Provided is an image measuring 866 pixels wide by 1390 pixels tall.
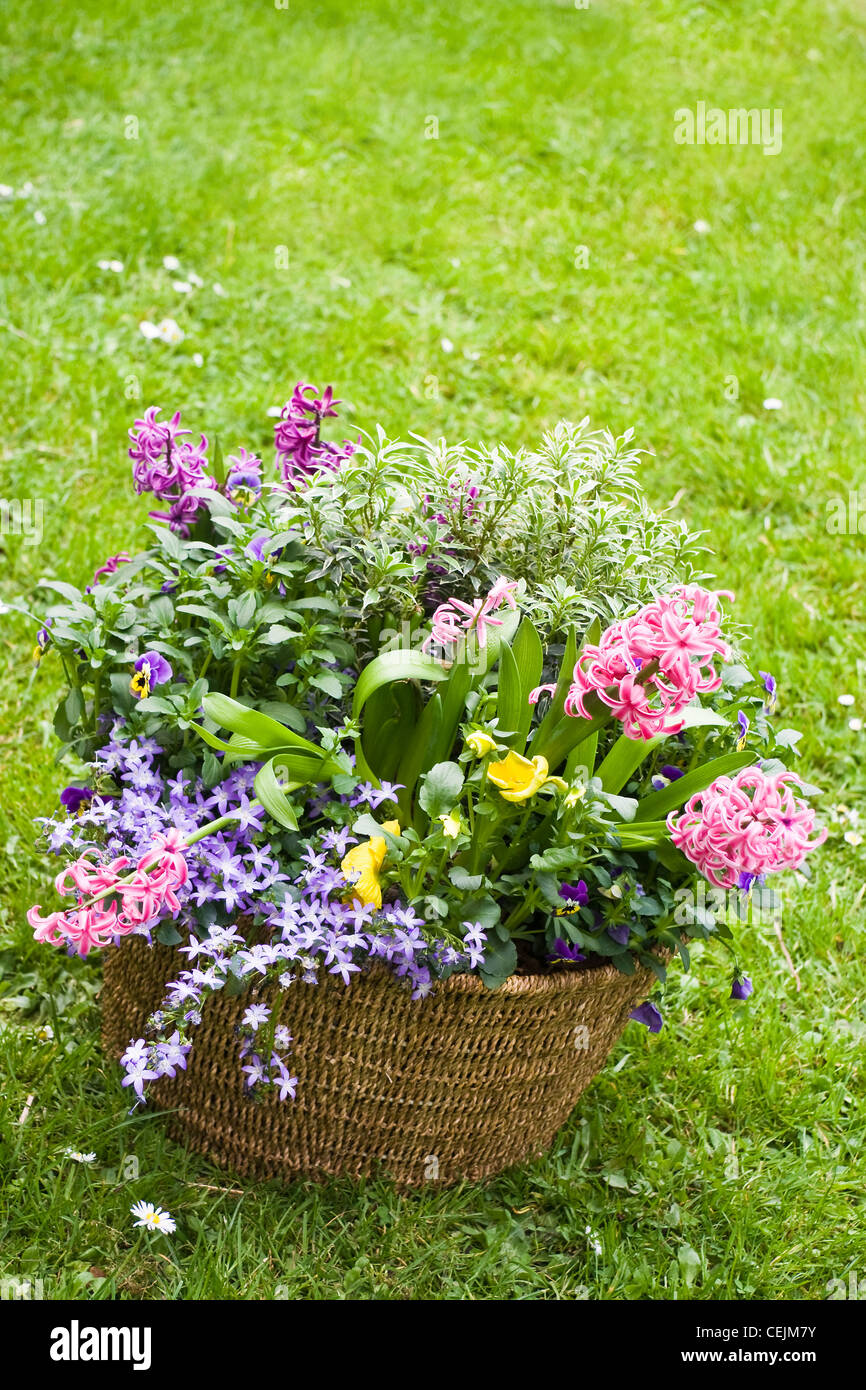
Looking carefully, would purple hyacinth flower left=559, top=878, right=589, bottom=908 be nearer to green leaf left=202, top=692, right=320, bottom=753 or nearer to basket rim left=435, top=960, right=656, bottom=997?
basket rim left=435, top=960, right=656, bottom=997

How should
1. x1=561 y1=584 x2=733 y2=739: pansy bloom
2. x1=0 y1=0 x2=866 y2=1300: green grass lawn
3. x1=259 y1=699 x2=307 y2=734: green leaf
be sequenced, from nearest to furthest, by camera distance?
x1=561 y1=584 x2=733 y2=739: pansy bloom
x1=259 y1=699 x2=307 y2=734: green leaf
x1=0 y1=0 x2=866 y2=1300: green grass lawn

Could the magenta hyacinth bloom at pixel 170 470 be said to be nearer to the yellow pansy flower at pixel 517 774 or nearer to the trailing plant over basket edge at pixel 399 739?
the trailing plant over basket edge at pixel 399 739

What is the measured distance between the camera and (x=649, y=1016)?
78.7 inches

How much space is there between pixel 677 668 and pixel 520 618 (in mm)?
497

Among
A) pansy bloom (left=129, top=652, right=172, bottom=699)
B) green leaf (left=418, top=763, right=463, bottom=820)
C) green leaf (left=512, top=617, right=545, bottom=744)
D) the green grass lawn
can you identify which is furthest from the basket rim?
pansy bloom (left=129, top=652, right=172, bottom=699)

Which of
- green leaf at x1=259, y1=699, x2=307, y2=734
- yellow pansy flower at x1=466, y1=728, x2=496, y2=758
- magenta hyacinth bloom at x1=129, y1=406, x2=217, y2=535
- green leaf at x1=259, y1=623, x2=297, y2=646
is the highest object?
magenta hyacinth bloom at x1=129, y1=406, x2=217, y2=535

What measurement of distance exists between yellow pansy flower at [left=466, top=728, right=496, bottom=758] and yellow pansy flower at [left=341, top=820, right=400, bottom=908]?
7.3 inches

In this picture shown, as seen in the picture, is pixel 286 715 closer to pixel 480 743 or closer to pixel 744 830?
pixel 480 743

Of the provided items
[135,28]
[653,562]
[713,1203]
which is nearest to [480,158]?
[135,28]

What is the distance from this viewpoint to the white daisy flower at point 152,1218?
1780 mm

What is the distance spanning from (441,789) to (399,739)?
238mm

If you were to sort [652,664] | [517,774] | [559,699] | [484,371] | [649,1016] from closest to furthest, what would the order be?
[652,664], [517,774], [559,699], [649,1016], [484,371]

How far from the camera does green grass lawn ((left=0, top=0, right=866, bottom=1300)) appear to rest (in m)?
2.00

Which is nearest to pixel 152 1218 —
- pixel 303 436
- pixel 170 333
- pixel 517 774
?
pixel 517 774
